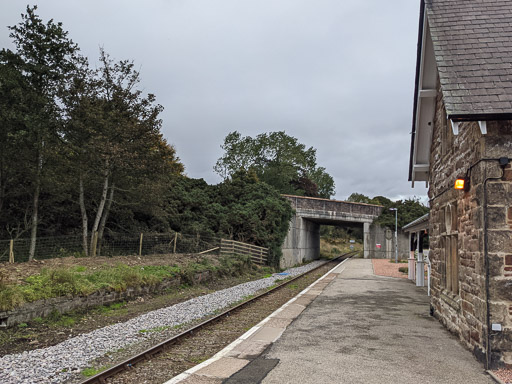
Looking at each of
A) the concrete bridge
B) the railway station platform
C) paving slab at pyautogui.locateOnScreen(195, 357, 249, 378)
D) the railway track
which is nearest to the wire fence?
the railway track

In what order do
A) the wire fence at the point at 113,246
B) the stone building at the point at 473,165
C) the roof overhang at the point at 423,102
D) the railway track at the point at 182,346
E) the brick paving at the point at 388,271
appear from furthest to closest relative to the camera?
A: 1. the brick paving at the point at 388,271
2. the wire fence at the point at 113,246
3. the roof overhang at the point at 423,102
4. the stone building at the point at 473,165
5. the railway track at the point at 182,346

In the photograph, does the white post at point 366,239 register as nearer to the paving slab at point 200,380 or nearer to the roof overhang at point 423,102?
the roof overhang at point 423,102

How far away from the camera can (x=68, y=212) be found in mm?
22688

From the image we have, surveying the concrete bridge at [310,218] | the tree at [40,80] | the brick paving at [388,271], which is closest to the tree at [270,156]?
the concrete bridge at [310,218]

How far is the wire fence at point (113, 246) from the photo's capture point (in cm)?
1613

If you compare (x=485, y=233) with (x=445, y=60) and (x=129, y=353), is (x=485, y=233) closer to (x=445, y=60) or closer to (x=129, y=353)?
(x=445, y=60)

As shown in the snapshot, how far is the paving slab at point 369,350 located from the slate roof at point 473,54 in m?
3.94

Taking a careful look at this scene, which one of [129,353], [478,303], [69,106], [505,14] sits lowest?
[129,353]

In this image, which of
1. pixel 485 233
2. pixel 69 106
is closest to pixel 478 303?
pixel 485 233

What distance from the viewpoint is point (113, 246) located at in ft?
70.0

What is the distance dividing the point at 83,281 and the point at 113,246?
10056 millimetres

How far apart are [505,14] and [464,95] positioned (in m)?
3.11

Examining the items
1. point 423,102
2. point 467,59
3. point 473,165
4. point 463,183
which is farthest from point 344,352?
point 423,102

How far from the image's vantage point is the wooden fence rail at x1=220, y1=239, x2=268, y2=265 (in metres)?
25.4
